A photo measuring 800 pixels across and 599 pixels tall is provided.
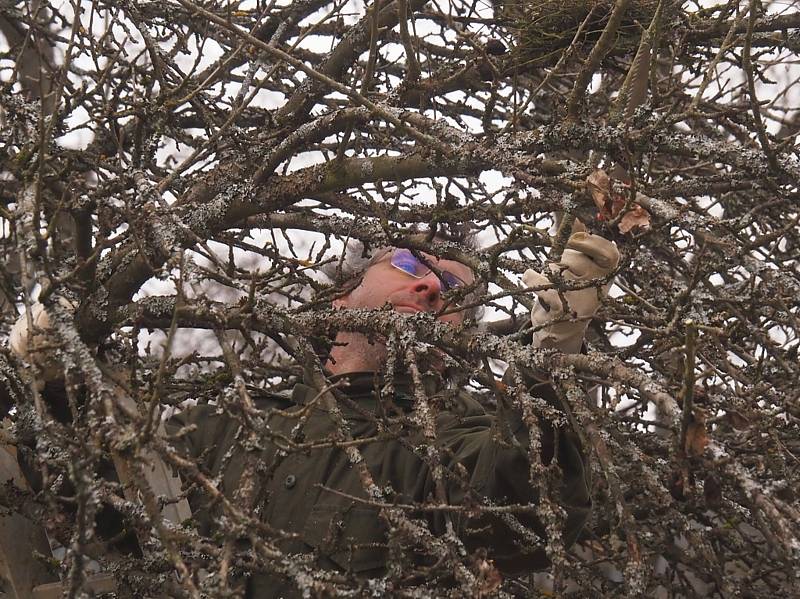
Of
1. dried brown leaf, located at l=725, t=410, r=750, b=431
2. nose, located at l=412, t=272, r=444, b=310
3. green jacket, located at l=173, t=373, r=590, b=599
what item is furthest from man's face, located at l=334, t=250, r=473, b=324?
dried brown leaf, located at l=725, t=410, r=750, b=431

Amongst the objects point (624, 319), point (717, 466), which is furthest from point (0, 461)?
point (717, 466)

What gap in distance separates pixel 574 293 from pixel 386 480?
0.90m

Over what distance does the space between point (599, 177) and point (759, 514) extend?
29.2 inches

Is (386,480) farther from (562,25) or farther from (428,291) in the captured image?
(562,25)

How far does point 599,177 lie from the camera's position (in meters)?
2.04

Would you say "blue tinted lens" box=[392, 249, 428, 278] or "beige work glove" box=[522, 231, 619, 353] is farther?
"blue tinted lens" box=[392, 249, 428, 278]

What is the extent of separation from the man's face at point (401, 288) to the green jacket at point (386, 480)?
30 centimetres

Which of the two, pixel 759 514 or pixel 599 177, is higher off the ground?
pixel 599 177

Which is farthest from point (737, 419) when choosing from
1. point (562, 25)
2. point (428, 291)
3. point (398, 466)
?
point (428, 291)

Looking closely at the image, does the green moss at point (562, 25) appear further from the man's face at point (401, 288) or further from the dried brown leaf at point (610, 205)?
the man's face at point (401, 288)

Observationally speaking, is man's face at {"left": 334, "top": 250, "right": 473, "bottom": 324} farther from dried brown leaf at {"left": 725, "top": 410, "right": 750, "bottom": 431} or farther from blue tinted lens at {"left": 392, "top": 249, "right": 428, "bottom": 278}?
dried brown leaf at {"left": 725, "top": 410, "right": 750, "bottom": 431}

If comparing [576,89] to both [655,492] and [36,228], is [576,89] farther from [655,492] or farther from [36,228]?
[36,228]

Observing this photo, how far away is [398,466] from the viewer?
9.61 feet

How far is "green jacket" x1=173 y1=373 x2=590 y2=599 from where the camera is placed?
2.36 meters
